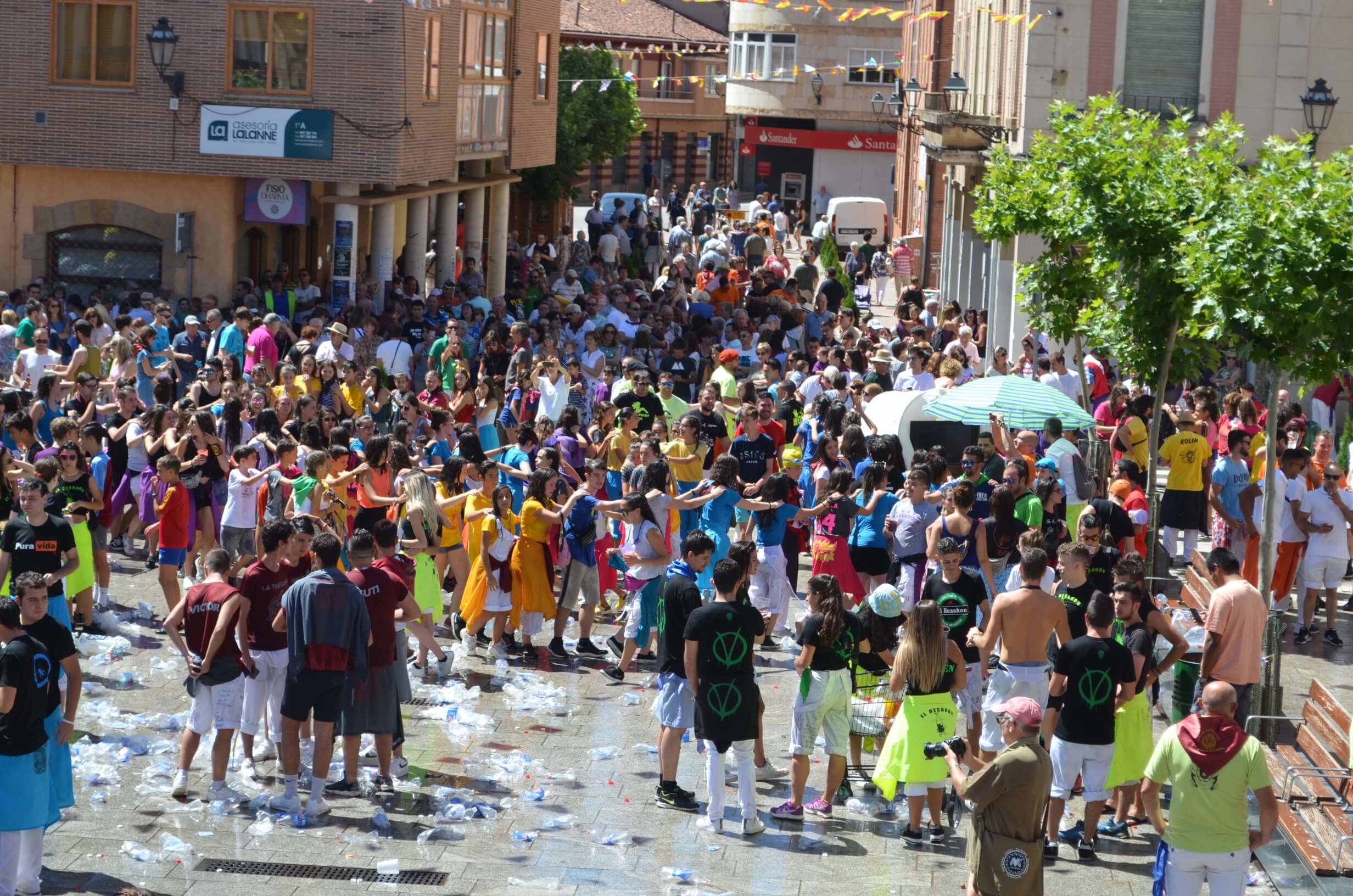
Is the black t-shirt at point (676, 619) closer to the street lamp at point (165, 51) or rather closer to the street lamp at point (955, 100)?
the street lamp at point (165, 51)

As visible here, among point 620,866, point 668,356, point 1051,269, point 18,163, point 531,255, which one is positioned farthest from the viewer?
point 531,255

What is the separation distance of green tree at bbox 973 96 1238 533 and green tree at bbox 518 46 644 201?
29743 mm

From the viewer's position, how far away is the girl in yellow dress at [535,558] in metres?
12.7

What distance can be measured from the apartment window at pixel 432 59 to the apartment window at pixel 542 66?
670cm

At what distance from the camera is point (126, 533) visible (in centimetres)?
1558

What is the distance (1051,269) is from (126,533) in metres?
9.51

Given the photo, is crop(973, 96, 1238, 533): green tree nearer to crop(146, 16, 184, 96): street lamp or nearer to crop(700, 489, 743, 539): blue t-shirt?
crop(700, 489, 743, 539): blue t-shirt

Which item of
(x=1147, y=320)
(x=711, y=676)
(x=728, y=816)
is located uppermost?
(x=1147, y=320)

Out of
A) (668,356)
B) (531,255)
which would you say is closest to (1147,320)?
(668,356)

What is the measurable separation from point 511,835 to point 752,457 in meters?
6.41

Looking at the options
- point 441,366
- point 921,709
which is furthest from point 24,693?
point 441,366

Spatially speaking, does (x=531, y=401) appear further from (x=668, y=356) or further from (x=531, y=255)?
(x=531, y=255)

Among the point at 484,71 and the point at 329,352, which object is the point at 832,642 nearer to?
the point at 329,352

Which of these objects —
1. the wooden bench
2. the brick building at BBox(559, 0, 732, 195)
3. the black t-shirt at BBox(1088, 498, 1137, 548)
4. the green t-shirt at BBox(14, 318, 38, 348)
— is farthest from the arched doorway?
the brick building at BBox(559, 0, 732, 195)
